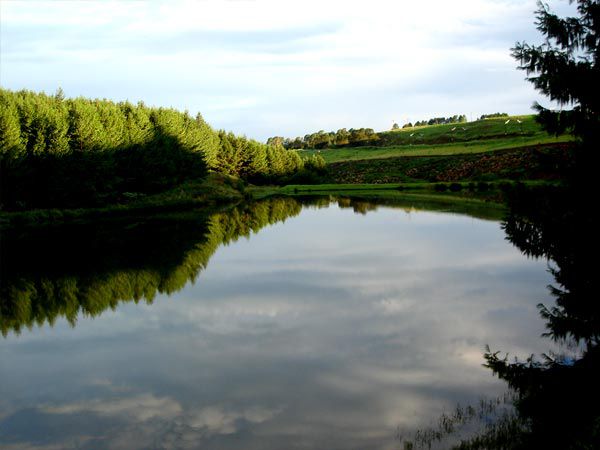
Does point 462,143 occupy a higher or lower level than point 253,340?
higher

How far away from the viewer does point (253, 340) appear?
18.0 metres

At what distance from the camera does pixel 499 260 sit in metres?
31.2

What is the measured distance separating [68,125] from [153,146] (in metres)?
16.9

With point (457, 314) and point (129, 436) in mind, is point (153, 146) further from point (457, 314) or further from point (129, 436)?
point (129, 436)

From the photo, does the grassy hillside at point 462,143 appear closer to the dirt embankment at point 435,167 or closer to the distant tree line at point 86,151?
the dirt embankment at point 435,167

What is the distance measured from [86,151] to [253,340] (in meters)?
52.4

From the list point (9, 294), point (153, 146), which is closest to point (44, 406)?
point (9, 294)

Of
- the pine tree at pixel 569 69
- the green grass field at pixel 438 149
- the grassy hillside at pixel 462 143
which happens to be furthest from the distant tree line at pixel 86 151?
the grassy hillside at pixel 462 143

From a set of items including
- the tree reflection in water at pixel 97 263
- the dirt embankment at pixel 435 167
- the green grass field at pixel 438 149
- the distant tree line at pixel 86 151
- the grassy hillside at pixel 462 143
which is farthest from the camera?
the grassy hillside at pixel 462 143

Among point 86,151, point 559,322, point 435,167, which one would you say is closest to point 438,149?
point 435,167

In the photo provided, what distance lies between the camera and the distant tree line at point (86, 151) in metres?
58.6

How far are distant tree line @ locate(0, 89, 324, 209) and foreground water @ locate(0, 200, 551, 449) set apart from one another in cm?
2498

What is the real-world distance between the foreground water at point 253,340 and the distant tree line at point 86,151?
984 inches

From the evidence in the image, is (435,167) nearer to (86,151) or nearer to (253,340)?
(86,151)
